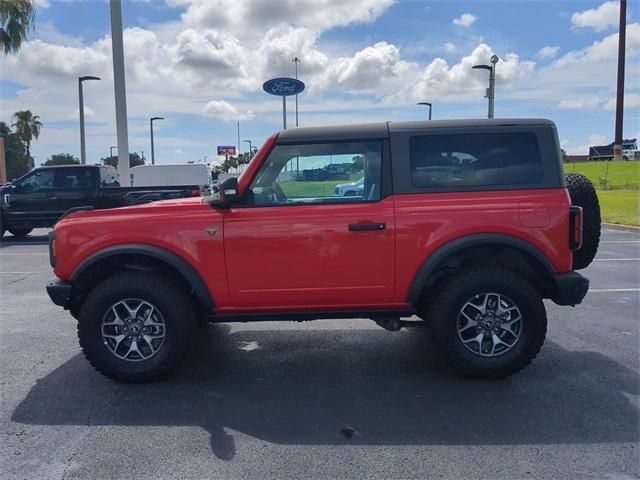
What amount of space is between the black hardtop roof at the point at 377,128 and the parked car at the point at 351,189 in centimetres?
36

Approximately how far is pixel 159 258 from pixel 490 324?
102 inches

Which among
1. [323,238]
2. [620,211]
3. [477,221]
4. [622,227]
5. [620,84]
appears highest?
[620,84]

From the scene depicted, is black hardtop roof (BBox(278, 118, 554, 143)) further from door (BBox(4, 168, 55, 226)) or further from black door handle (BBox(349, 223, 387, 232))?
door (BBox(4, 168, 55, 226))

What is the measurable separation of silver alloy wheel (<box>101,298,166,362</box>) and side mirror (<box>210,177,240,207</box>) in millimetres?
991

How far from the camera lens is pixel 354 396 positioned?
4117 mm

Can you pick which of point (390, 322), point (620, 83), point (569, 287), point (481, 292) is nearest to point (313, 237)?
point (390, 322)

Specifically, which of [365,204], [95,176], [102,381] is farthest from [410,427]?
[95,176]

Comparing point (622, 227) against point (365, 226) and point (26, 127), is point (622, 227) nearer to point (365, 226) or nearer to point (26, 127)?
point (365, 226)

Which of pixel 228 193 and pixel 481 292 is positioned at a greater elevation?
pixel 228 193

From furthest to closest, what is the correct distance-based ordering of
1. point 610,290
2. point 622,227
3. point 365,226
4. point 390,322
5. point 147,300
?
point 622,227 < point 610,290 < point 390,322 < point 147,300 < point 365,226

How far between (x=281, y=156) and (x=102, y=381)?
232 centimetres

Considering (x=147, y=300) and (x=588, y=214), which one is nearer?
(x=147, y=300)

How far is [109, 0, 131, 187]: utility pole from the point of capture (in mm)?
13023

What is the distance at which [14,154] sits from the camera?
56844mm
